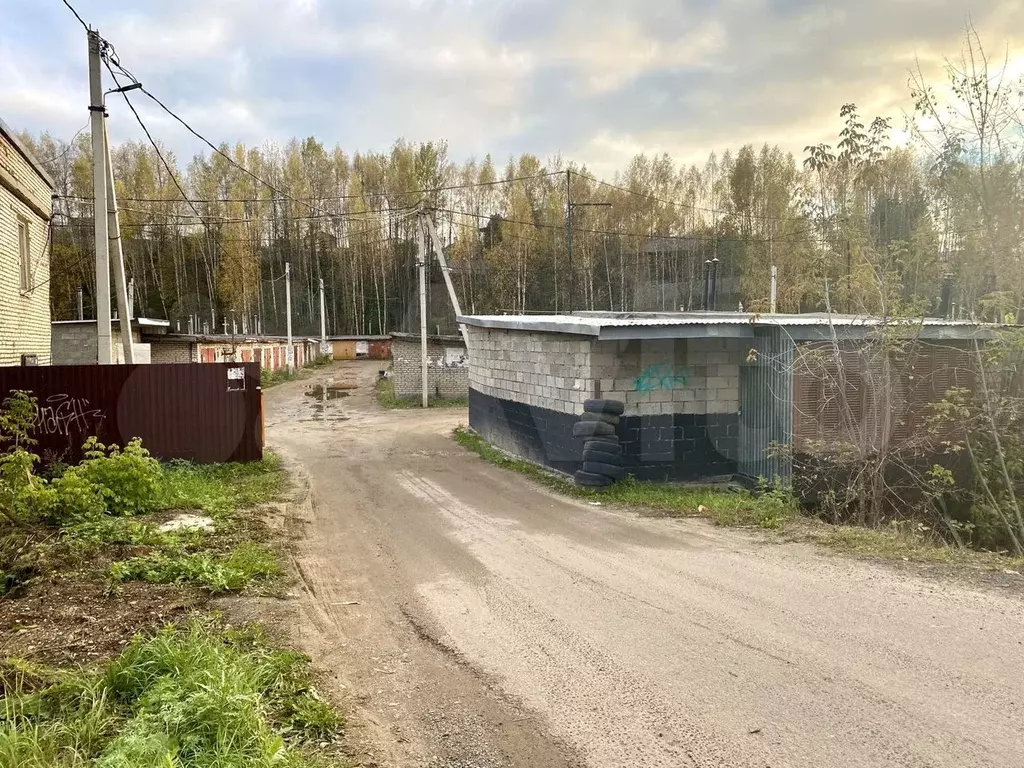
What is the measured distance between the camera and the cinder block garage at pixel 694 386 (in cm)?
945

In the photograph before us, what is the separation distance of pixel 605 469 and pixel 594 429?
2.04 ft

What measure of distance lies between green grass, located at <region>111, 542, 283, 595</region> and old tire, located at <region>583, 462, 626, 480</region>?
→ 16.4 feet

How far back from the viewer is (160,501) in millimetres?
8414

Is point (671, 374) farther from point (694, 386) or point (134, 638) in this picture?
point (134, 638)

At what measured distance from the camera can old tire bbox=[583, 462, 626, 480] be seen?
9.86m

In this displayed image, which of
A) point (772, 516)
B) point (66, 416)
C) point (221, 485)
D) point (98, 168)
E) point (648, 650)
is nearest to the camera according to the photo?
point (648, 650)

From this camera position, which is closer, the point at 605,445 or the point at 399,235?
the point at 605,445

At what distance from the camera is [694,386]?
1044cm

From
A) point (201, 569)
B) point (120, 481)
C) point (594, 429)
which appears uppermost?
point (594, 429)

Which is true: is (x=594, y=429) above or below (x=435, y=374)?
below

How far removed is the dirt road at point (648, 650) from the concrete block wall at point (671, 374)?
2.63m

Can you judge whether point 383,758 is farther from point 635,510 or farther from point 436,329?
point 436,329

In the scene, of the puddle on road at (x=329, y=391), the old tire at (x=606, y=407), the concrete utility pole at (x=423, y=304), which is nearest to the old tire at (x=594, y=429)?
the old tire at (x=606, y=407)

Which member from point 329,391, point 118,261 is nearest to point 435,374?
point 329,391
